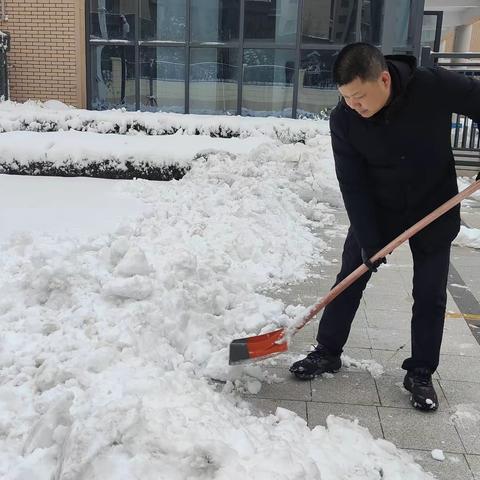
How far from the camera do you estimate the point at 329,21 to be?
440 inches

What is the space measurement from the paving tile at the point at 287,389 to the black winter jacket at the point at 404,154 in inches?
33.6

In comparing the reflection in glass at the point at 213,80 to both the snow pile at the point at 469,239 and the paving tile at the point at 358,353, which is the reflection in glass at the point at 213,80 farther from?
the paving tile at the point at 358,353

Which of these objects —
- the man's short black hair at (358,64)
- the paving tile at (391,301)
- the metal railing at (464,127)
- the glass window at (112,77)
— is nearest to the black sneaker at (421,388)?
the paving tile at (391,301)

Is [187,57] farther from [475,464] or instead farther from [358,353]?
[475,464]

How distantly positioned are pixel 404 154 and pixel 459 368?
4.68 feet

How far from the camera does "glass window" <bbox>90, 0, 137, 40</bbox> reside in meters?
11.5

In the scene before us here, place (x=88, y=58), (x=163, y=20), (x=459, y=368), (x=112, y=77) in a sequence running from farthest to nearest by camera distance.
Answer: (x=112, y=77)
(x=88, y=58)
(x=163, y=20)
(x=459, y=368)

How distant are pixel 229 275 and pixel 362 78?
2.34 metres

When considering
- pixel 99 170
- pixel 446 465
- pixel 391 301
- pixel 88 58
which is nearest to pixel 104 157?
pixel 99 170

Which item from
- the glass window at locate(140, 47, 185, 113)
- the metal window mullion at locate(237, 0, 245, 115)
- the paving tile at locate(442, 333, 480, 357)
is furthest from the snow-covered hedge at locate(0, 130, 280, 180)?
the paving tile at locate(442, 333, 480, 357)

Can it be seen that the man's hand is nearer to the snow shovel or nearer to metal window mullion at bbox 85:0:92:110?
the snow shovel

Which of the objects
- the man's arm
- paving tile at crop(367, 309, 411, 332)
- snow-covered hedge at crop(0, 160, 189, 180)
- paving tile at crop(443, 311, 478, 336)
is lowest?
snow-covered hedge at crop(0, 160, 189, 180)

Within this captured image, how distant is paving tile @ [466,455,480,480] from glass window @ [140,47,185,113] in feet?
33.2

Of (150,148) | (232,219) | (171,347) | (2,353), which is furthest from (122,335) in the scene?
(150,148)
